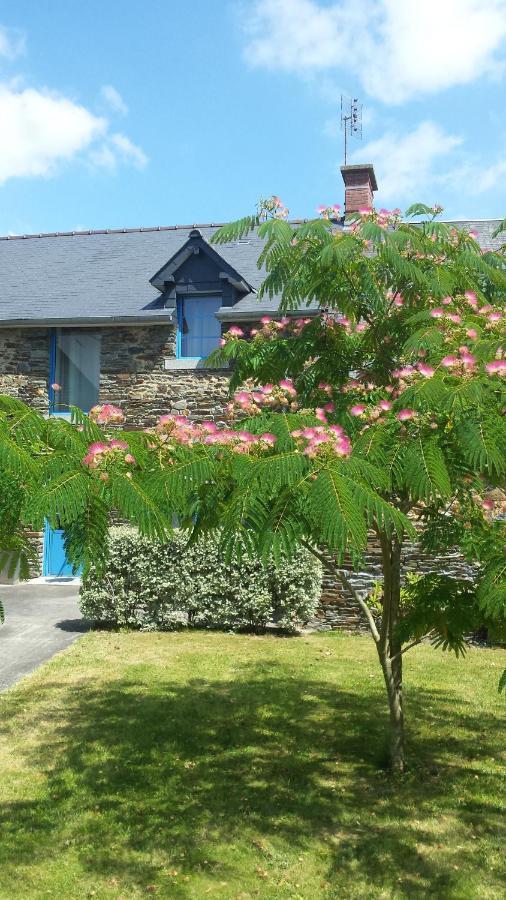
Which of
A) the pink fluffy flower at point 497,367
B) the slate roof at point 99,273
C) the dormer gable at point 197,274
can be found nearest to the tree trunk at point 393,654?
the pink fluffy flower at point 497,367

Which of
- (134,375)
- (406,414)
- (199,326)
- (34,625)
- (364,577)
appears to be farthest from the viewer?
(134,375)

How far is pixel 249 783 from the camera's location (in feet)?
22.8

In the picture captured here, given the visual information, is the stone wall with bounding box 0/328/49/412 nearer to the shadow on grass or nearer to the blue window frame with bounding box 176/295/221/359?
the blue window frame with bounding box 176/295/221/359

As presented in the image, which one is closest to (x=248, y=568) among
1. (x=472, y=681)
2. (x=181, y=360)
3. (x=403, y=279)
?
(x=472, y=681)

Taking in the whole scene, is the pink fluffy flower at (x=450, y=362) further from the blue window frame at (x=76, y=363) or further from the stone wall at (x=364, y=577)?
the blue window frame at (x=76, y=363)

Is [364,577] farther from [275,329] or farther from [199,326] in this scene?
[199,326]

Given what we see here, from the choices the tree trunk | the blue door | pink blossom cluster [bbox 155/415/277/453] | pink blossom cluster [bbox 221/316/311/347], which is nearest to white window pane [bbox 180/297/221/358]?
the blue door

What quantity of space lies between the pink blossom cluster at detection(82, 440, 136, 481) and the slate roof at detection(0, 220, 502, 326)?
13300 mm

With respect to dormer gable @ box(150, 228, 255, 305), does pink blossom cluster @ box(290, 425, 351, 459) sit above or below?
below

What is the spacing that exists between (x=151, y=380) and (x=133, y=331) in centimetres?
128

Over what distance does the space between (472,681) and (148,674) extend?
4634mm

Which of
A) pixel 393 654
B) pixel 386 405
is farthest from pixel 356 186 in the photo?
pixel 386 405

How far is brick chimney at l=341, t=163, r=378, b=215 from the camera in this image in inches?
810

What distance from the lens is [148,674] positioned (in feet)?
35.0
